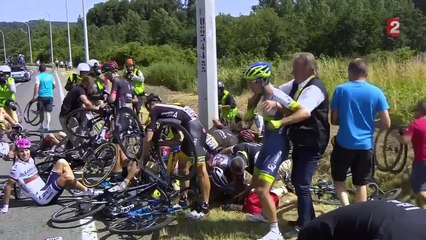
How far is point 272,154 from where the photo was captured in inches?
207

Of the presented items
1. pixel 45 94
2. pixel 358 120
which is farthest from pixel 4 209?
pixel 45 94

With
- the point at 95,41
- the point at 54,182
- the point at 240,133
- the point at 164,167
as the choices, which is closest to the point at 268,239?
the point at 164,167

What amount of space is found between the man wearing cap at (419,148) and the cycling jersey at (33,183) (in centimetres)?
448

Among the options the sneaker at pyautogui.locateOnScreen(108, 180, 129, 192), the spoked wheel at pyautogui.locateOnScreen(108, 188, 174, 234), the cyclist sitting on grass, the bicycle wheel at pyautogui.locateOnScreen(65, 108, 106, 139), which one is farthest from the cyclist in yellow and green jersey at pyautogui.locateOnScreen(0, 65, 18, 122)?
the cyclist sitting on grass

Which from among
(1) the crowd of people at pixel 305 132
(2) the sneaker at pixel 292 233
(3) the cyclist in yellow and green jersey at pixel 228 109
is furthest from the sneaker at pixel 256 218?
(3) the cyclist in yellow and green jersey at pixel 228 109

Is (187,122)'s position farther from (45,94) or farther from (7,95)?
(45,94)

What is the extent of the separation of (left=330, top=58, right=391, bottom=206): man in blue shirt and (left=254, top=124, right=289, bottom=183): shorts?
23.4 inches

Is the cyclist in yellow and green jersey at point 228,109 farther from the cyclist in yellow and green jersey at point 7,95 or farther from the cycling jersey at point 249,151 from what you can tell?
the cyclist in yellow and green jersey at point 7,95

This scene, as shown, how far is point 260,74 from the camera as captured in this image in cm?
521

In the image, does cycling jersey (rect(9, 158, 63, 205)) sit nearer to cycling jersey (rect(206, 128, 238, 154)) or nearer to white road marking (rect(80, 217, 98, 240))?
white road marking (rect(80, 217, 98, 240))

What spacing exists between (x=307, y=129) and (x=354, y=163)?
641mm

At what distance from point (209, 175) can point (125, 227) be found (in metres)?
1.34

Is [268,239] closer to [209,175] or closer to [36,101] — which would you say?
[209,175]

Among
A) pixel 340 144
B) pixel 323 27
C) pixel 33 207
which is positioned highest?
pixel 323 27
